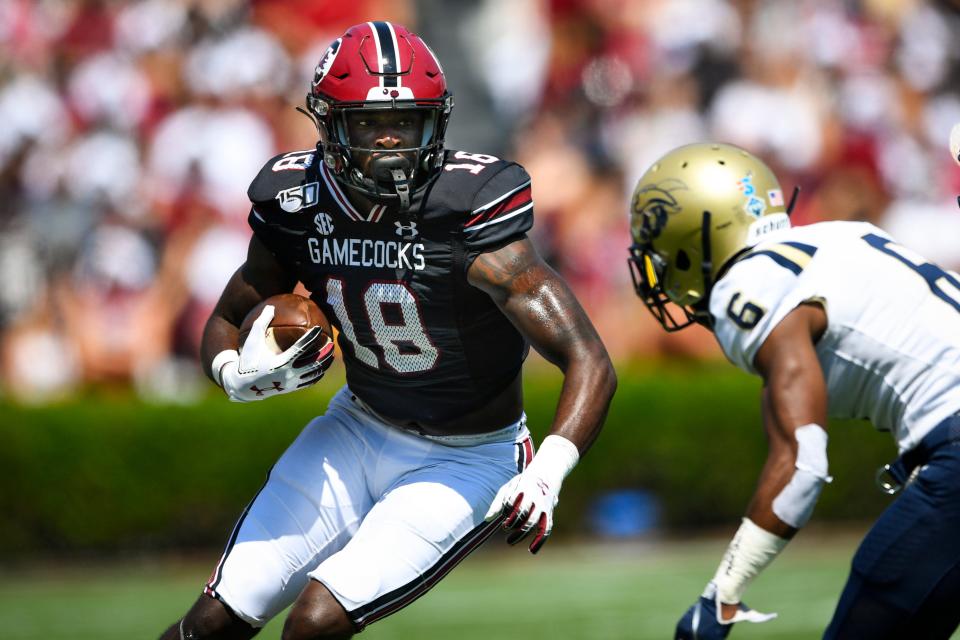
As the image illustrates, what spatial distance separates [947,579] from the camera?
334cm

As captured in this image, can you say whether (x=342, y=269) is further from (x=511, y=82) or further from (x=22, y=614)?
(x=511, y=82)

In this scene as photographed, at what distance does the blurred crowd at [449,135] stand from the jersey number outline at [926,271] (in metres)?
5.72

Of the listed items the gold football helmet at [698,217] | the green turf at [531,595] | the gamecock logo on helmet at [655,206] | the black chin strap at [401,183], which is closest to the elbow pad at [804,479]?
the gold football helmet at [698,217]

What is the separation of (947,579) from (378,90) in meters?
1.99

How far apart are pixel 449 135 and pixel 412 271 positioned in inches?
292

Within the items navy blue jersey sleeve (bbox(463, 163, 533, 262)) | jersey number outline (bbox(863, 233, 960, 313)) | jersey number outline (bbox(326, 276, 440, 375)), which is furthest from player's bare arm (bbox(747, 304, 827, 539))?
jersey number outline (bbox(326, 276, 440, 375))

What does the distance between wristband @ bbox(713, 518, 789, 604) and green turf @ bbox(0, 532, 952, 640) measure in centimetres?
297

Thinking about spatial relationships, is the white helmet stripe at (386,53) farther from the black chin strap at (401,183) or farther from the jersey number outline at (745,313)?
the jersey number outline at (745,313)

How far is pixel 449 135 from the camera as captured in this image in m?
11.3

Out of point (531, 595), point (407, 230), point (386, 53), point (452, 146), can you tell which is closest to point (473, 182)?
point (407, 230)

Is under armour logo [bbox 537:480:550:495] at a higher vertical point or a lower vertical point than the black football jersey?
lower

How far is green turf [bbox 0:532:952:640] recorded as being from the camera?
666 cm

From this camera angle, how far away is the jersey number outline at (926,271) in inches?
137

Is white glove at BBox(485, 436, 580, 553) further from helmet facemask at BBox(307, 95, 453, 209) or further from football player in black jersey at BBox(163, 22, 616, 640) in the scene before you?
helmet facemask at BBox(307, 95, 453, 209)
